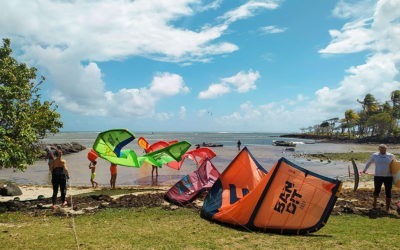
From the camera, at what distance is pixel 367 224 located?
851 centimetres

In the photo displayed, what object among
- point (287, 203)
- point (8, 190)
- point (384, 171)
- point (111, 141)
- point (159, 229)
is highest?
point (111, 141)

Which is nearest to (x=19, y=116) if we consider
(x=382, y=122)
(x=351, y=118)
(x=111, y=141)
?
(x=111, y=141)

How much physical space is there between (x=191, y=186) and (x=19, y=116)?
652cm

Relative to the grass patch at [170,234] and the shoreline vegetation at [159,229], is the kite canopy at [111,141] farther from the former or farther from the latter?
the grass patch at [170,234]

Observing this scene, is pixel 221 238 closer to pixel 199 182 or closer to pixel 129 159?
pixel 199 182

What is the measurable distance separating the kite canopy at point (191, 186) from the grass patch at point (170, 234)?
226 centimetres

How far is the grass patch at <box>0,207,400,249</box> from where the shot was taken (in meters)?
6.73

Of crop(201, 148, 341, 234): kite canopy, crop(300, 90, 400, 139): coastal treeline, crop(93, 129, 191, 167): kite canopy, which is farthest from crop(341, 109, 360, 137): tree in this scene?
crop(201, 148, 341, 234): kite canopy

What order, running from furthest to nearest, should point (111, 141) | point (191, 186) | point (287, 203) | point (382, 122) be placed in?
point (382, 122)
point (111, 141)
point (191, 186)
point (287, 203)

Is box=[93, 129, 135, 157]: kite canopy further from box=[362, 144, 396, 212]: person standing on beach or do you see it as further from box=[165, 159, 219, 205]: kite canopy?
box=[362, 144, 396, 212]: person standing on beach

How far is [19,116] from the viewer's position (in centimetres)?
1256

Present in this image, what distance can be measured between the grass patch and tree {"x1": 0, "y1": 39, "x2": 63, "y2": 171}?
104 inches

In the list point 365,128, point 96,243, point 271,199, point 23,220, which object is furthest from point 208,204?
point 365,128

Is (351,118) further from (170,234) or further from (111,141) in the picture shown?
(170,234)
